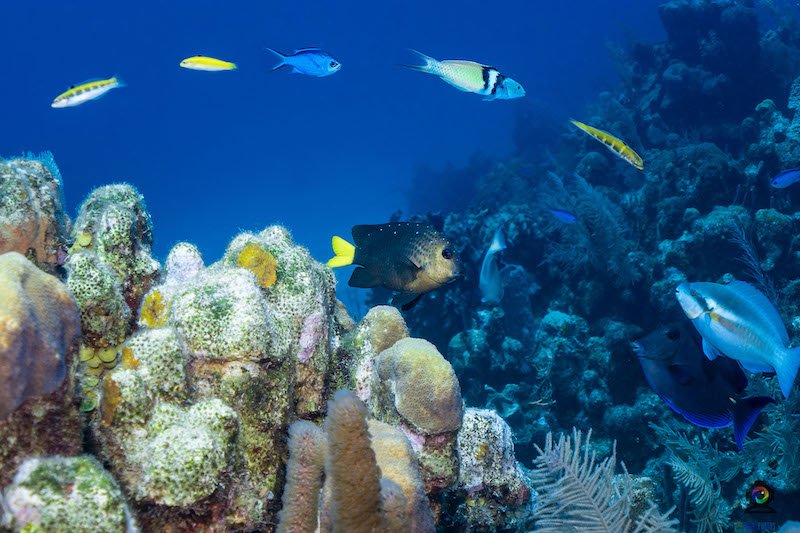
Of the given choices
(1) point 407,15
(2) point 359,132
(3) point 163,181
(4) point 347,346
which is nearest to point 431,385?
(4) point 347,346

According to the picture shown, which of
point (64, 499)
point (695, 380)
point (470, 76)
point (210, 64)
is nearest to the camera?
point (64, 499)

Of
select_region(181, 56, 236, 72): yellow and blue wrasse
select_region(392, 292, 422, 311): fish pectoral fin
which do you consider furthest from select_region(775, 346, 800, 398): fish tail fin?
select_region(181, 56, 236, 72): yellow and blue wrasse

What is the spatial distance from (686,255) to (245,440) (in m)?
8.33

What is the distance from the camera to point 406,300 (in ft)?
10.4

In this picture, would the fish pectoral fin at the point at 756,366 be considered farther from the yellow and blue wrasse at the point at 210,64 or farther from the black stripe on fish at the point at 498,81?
the yellow and blue wrasse at the point at 210,64

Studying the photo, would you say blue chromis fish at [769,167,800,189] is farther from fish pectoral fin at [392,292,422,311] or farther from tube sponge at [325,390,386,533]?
tube sponge at [325,390,386,533]

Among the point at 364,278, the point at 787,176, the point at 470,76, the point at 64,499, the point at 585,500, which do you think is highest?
the point at 787,176

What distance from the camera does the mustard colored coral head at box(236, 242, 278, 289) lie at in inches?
105

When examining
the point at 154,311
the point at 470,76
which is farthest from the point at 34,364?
the point at 470,76

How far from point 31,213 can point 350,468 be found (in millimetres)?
2142

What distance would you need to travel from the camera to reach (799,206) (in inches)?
359

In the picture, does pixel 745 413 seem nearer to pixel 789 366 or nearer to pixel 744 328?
pixel 789 366

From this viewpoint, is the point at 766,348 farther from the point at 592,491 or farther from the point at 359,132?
the point at 359,132

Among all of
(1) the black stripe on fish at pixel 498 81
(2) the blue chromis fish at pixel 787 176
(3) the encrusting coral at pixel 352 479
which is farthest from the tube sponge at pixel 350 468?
(2) the blue chromis fish at pixel 787 176
